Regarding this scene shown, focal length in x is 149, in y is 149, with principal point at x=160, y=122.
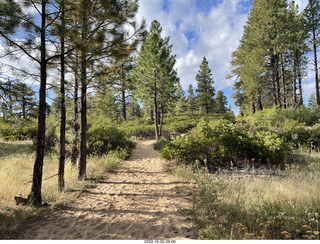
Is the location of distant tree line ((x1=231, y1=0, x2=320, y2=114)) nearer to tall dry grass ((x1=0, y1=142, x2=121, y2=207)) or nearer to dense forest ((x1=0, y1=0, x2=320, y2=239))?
dense forest ((x1=0, y1=0, x2=320, y2=239))

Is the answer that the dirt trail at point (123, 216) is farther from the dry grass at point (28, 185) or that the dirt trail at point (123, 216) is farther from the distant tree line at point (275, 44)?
the distant tree line at point (275, 44)

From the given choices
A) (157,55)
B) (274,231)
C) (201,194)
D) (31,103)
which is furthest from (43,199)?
(157,55)

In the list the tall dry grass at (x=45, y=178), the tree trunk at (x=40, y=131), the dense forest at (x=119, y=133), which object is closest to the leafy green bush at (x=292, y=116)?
the dense forest at (x=119, y=133)

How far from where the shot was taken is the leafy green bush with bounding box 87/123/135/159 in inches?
348

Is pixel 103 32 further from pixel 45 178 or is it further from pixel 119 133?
pixel 119 133

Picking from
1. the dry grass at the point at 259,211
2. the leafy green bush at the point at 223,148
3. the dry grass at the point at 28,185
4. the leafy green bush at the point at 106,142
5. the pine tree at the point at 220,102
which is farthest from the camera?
the pine tree at the point at 220,102

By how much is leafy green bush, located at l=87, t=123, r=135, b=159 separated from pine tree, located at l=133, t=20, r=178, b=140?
16.6ft

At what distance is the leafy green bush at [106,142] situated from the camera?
8852 millimetres

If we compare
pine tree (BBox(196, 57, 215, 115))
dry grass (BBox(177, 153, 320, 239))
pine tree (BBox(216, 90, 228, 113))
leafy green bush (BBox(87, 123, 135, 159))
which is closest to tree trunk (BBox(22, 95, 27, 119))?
dry grass (BBox(177, 153, 320, 239))

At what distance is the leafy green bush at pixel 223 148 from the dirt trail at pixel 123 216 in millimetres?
1528

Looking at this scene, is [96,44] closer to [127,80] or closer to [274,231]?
[127,80]

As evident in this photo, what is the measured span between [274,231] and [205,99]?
1069 inches

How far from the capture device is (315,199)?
109 inches

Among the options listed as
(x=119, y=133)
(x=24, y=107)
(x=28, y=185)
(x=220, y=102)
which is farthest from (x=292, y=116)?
(x=220, y=102)
